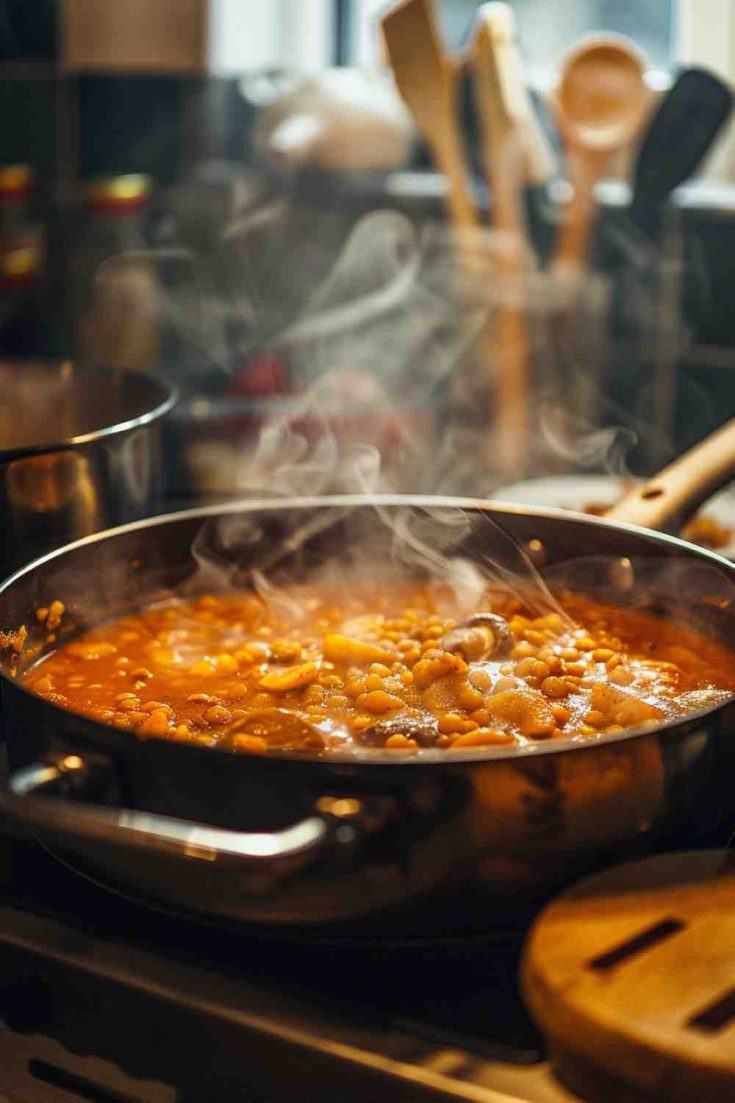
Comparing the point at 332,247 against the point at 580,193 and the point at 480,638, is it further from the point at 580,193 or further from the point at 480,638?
the point at 480,638

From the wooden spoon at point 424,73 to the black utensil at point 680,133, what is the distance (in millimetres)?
291

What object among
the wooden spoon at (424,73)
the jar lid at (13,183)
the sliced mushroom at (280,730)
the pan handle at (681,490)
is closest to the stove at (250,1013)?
the sliced mushroom at (280,730)

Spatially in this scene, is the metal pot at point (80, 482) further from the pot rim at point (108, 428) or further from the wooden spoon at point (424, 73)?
the wooden spoon at point (424, 73)

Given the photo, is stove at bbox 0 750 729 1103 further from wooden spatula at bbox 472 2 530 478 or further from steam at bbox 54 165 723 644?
wooden spatula at bbox 472 2 530 478

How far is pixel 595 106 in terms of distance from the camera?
2086 millimetres

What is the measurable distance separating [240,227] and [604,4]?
0.93m

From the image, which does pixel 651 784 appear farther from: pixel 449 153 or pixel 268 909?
pixel 449 153

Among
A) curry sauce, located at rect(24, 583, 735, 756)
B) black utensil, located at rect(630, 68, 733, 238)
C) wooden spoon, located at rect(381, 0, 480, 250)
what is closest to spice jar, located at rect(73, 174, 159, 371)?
wooden spoon, located at rect(381, 0, 480, 250)

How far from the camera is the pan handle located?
47.1 inches

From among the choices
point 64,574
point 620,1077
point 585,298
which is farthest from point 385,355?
point 620,1077

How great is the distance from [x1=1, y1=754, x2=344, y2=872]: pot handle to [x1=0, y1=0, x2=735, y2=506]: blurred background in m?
1.25

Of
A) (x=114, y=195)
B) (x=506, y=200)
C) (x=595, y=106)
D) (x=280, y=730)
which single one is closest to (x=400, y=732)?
Answer: (x=280, y=730)

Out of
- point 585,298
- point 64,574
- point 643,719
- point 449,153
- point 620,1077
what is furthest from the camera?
point 585,298

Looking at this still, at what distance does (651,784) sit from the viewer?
770 millimetres
